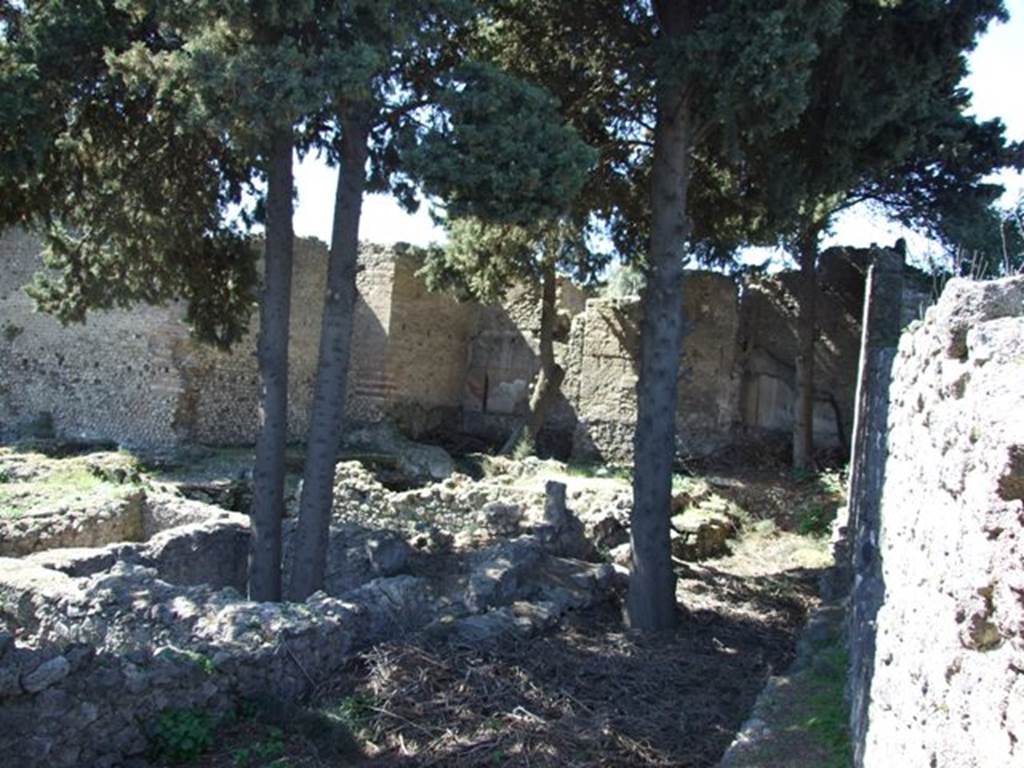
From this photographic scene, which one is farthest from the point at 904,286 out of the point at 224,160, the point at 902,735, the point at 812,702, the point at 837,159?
the point at 902,735

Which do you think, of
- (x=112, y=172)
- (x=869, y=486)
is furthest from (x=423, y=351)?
(x=869, y=486)

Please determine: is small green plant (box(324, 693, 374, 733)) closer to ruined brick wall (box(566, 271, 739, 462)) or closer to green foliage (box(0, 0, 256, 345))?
green foliage (box(0, 0, 256, 345))

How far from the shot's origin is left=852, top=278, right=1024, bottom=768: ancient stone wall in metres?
2.38

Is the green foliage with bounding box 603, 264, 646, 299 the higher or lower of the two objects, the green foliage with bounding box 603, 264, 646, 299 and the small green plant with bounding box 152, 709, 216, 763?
the higher

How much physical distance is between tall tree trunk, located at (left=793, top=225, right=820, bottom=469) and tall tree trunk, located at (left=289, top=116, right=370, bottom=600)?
37.8 feet

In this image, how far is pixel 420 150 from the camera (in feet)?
28.7

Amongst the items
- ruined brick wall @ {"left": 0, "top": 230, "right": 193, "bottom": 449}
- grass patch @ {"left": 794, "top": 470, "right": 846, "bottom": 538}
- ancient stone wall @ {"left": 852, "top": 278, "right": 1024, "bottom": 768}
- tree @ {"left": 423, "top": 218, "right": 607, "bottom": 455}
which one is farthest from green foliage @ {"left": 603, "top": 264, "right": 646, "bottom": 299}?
ancient stone wall @ {"left": 852, "top": 278, "right": 1024, "bottom": 768}

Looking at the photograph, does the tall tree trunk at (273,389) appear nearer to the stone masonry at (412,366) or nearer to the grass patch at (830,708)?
the grass patch at (830,708)

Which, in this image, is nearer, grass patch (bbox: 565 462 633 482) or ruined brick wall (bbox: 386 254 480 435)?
grass patch (bbox: 565 462 633 482)

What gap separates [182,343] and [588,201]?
1222 centimetres

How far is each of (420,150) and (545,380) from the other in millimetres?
13026

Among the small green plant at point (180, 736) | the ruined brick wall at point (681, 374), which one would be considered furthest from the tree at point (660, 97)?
the ruined brick wall at point (681, 374)

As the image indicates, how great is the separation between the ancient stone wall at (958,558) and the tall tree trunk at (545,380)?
16482 millimetres

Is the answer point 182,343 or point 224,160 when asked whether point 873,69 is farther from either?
point 182,343
